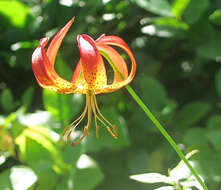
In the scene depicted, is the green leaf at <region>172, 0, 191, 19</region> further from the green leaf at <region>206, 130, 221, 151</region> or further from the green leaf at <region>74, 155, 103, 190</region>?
the green leaf at <region>74, 155, 103, 190</region>

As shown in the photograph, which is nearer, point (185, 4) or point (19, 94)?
point (185, 4)

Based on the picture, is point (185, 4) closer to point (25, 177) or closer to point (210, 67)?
point (210, 67)

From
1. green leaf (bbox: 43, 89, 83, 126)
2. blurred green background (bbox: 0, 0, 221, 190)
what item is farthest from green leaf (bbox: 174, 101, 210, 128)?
green leaf (bbox: 43, 89, 83, 126)

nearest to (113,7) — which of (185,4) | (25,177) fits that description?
(185,4)

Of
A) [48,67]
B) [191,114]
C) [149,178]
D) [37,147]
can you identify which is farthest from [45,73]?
[191,114]

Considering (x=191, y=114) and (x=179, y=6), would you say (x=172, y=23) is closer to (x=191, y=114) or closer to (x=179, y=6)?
(x=179, y=6)

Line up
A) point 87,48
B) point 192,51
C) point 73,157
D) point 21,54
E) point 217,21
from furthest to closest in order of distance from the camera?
1. point 192,51
2. point 21,54
3. point 217,21
4. point 73,157
5. point 87,48

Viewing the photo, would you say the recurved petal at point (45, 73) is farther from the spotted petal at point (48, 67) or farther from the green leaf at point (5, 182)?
the green leaf at point (5, 182)
